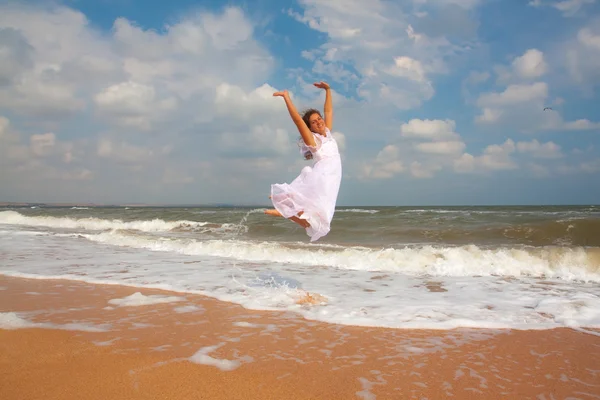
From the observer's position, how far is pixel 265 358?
10.9 ft

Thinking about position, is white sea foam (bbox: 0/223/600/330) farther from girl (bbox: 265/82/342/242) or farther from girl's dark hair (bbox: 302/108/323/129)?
girl's dark hair (bbox: 302/108/323/129)

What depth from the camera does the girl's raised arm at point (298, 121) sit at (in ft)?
16.4

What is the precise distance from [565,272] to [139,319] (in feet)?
25.2

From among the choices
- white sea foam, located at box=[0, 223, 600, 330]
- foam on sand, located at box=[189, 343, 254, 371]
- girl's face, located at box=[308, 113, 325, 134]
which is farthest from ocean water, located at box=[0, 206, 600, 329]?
girl's face, located at box=[308, 113, 325, 134]

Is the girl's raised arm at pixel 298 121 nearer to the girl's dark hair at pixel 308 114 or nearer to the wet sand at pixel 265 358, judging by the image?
the girl's dark hair at pixel 308 114

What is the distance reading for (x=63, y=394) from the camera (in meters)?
2.60

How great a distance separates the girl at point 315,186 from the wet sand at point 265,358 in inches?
51.6

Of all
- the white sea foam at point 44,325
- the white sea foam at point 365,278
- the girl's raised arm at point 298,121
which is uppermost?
the girl's raised arm at point 298,121

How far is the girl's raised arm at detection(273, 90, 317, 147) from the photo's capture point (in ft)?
16.4

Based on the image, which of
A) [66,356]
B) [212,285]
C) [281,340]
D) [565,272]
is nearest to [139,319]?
[66,356]

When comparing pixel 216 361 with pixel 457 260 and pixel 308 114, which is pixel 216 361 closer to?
pixel 308 114

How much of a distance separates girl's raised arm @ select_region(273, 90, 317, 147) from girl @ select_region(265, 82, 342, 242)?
0.15ft

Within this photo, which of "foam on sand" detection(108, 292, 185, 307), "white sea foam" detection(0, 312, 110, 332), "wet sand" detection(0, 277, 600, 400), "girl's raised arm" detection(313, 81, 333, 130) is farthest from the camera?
"girl's raised arm" detection(313, 81, 333, 130)

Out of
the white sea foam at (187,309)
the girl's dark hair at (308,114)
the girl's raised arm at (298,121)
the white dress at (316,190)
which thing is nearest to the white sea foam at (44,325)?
the white sea foam at (187,309)
